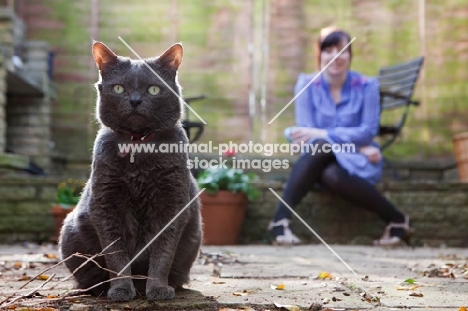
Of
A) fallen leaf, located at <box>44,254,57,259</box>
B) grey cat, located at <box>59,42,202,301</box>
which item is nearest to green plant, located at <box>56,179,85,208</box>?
fallen leaf, located at <box>44,254,57,259</box>

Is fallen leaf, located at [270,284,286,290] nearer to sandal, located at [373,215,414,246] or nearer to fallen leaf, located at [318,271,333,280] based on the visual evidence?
fallen leaf, located at [318,271,333,280]

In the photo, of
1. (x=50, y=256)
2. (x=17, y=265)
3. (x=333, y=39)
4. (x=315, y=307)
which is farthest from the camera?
(x=333, y=39)

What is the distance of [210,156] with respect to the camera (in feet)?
17.7

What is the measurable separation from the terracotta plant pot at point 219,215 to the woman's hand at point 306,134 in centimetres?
55

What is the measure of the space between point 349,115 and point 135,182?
250 centimetres

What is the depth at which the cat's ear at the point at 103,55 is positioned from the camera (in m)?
1.88

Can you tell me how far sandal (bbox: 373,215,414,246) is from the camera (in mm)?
3889

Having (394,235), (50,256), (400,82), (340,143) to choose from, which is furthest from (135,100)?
(400,82)

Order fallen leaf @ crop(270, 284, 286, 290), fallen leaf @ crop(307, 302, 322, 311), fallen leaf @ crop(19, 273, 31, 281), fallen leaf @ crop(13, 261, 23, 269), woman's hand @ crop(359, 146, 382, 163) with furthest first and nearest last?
woman's hand @ crop(359, 146, 382, 163), fallen leaf @ crop(13, 261, 23, 269), fallen leaf @ crop(19, 273, 31, 281), fallen leaf @ crop(270, 284, 286, 290), fallen leaf @ crop(307, 302, 322, 311)

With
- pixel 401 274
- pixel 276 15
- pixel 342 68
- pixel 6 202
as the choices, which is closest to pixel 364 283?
pixel 401 274

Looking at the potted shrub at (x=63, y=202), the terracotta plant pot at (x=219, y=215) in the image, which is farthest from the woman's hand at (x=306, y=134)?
the potted shrub at (x=63, y=202)

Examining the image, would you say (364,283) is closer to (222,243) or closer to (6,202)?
(222,243)

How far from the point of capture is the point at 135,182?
1.83 m

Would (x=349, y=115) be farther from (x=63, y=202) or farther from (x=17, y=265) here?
(x=17, y=265)
